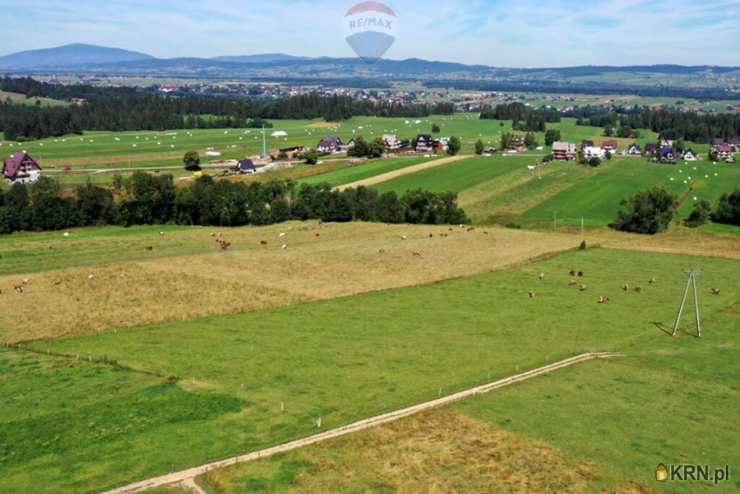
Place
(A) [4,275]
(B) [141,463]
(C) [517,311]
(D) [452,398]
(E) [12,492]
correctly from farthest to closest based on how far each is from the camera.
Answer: (A) [4,275] < (C) [517,311] < (D) [452,398] < (B) [141,463] < (E) [12,492]

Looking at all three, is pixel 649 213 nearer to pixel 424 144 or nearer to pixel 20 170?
pixel 424 144

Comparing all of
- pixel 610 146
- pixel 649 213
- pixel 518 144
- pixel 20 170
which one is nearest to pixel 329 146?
pixel 518 144

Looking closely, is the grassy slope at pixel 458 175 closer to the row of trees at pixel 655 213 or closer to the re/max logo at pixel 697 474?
the row of trees at pixel 655 213

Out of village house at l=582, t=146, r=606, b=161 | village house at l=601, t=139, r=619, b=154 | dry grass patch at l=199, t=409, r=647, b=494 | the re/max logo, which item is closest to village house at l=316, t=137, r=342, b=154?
village house at l=582, t=146, r=606, b=161

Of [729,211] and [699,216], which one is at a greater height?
[729,211]

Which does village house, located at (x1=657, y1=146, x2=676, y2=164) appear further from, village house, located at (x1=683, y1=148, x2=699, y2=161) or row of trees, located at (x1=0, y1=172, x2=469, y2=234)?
row of trees, located at (x1=0, y1=172, x2=469, y2=234)

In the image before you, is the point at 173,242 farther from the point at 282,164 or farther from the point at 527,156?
the point at 527,156

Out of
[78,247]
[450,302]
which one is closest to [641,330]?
[450,302]
